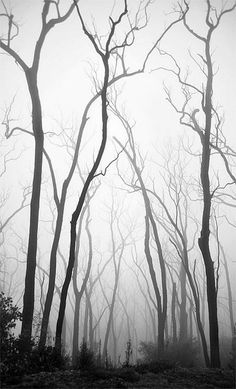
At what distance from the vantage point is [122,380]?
4672 millimetres

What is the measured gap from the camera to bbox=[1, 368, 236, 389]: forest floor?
420cm

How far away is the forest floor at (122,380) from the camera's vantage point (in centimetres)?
420

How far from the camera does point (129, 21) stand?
32.9 feet

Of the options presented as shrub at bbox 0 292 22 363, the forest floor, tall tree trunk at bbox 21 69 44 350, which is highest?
tall tree trunk at bbox 21 69 44 350

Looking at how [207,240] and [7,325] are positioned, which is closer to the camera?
[7,325]

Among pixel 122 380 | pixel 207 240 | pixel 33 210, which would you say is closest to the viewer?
pixel 122 380

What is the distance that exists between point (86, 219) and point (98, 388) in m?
16.4

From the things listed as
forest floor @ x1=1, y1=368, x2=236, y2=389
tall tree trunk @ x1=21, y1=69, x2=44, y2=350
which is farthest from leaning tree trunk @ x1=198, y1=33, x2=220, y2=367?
tall tree trunk @ x1=21, y1=69, x2=44, y2=350

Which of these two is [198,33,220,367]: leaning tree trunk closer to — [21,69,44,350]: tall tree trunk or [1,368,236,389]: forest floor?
[1,368,236,389]: forest floor

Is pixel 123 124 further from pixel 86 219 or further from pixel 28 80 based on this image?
pixel 86 219

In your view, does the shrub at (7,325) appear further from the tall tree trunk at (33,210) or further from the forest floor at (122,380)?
the tall tree trunk at (33,210)

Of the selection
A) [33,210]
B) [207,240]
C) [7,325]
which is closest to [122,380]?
[7,325]

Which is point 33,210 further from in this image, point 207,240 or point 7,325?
point 207,240

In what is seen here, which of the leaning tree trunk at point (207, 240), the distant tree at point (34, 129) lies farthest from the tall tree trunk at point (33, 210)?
the leaning tree trunk at point (207, 240)
